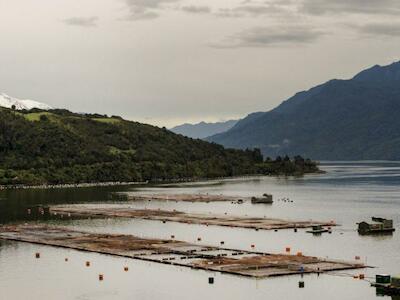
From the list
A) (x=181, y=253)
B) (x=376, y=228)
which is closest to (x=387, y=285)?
(x=181, y=253)

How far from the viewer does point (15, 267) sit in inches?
5044

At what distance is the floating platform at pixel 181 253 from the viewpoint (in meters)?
119

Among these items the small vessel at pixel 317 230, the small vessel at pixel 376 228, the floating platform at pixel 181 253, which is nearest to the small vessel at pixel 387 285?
the floating platform at pixel 181 253

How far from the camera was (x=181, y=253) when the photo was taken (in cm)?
13612

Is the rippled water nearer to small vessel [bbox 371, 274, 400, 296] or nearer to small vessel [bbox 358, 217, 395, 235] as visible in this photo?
small vessel [bbox 371, 274, 400, 296]

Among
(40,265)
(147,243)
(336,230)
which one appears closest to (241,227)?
(336,230)

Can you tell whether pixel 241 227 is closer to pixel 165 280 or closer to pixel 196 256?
pixel 196 256

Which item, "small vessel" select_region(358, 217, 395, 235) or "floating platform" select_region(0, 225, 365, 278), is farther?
"small vessel" select_region(358, 217, 395, 235)

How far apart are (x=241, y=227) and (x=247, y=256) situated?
45.5 metres

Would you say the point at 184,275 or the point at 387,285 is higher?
the point at 184,275

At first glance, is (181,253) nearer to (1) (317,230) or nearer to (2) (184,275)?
(2) (184,275)

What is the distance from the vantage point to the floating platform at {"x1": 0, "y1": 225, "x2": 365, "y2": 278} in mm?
119062

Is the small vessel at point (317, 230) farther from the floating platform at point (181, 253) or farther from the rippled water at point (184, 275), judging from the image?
the floating platform at point (181, 253)

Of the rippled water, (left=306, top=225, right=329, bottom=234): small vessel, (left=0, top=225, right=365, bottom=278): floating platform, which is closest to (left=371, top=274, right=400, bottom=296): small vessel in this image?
the rippled water
